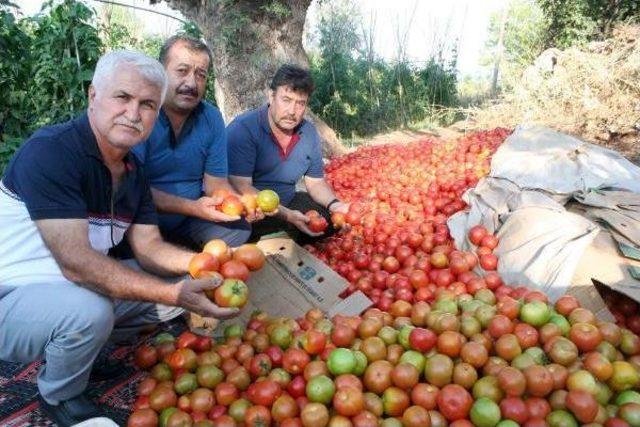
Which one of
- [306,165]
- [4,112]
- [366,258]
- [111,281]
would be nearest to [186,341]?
[111,281]

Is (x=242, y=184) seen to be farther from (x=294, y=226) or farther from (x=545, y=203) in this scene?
(x=545, y=203)

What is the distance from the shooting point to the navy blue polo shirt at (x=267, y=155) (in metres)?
4.57

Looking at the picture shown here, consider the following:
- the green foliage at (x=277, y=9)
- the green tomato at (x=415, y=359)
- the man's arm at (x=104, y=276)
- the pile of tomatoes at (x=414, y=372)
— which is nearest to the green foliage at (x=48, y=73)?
the green foliage at (x=277, y=9)

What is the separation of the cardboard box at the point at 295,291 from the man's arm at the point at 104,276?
2.70 feet

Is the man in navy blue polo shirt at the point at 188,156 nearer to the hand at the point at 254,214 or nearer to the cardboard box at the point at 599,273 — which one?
the hand at the point at 254,214

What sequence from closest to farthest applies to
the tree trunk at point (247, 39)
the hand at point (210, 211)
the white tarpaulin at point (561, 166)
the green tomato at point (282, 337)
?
1. the green tomato at point (282, 337)
2. the hand at point (210, 211)
3. the white tarpaulin at point (561, 166)
4. the tree trunk at point (247, 39)

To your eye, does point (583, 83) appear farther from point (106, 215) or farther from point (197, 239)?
point (106, 215)

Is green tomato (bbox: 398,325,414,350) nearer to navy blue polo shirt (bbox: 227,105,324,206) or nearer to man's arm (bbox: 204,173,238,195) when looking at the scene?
man's arm (bbox: 204,173,238,195)

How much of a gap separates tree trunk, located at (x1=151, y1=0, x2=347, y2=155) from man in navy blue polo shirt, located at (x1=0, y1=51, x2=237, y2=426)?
6.33 meters

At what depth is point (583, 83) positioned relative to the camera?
9594 mm

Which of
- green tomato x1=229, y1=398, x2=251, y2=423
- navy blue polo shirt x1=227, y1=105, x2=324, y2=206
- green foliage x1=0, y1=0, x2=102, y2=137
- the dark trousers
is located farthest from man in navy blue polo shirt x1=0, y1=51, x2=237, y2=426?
green foliage x1=0, y1=0, x2=102, y2=137

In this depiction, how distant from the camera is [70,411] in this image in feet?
8.24

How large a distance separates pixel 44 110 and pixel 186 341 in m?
5.01

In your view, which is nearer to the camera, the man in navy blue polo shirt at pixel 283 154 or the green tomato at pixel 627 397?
the green tomato at pixel 627 397
